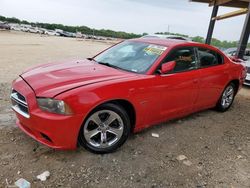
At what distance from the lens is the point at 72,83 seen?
3.15m

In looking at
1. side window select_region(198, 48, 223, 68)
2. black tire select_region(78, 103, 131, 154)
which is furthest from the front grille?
side window select_region(198, 48, 223, 68)

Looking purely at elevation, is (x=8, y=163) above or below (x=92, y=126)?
below

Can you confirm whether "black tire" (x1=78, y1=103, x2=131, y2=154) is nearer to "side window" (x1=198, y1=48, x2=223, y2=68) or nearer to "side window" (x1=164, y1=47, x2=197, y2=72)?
"side window" (x1=164, y1=47, x2=197, y2=72)

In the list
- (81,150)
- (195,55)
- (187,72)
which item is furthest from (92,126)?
(195,55)

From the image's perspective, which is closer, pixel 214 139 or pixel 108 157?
pixel 108 157

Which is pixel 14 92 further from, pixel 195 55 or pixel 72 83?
pixel 195 55

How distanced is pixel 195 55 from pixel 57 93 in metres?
2.67

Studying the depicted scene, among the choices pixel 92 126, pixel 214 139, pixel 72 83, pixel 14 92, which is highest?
pixel 72 83

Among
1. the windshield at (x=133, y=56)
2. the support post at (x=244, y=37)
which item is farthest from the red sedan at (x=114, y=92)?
the support post at (x=244, y=37)

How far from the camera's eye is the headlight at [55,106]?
288 cm

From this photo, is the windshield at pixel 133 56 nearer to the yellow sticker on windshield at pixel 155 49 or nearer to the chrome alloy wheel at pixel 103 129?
the yellow sticker on windshield at pixel 155 49

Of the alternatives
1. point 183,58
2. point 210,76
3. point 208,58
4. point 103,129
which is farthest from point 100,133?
point 208,58

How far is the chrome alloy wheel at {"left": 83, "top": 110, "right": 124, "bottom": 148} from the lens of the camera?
3215mm

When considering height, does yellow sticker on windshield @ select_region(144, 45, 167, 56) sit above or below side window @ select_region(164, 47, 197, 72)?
above
